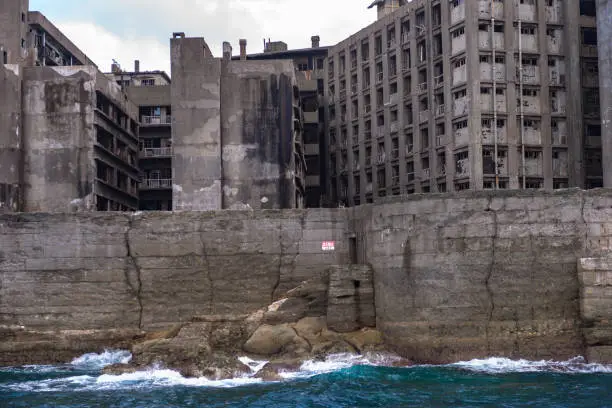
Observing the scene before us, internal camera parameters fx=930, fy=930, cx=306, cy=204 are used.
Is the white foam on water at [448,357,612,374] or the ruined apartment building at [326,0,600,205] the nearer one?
the white foam on water at [448,357,612,374]

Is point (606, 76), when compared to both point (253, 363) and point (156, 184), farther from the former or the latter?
point (253, 363)

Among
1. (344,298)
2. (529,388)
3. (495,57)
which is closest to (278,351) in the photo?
(344,298)

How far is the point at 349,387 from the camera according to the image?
28172mm

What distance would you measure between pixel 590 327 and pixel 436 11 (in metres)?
46.8

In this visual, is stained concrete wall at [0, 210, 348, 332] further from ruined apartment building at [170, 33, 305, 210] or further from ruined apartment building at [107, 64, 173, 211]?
ruined apartment building at [107, 64, 173, 211]

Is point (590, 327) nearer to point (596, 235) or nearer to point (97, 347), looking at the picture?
point (596, 235)

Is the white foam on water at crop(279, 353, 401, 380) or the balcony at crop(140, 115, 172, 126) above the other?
the balcony at crop(140, 115, 172, 126)

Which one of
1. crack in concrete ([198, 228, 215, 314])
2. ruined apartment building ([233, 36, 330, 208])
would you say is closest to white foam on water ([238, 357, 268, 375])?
crack in concrete ([198, 228, 215, 314])

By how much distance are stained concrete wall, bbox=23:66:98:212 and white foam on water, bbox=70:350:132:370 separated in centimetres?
2522

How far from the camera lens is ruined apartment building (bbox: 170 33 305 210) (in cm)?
5797

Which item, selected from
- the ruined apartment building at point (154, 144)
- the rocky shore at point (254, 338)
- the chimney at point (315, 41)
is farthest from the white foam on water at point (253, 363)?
the chimney at point (315, 41)

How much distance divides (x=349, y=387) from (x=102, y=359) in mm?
10922

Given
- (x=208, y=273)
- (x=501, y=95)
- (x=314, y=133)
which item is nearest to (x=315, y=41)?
(x=314, y=133)

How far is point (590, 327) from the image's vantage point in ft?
98.5
